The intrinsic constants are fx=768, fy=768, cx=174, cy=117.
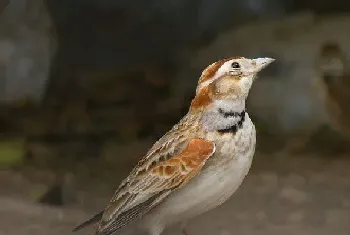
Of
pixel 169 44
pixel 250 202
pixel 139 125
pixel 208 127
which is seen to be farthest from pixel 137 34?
pixel 208 127

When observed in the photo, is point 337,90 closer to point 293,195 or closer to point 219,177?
point 293,195

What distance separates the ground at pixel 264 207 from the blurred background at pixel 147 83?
0.6 inches

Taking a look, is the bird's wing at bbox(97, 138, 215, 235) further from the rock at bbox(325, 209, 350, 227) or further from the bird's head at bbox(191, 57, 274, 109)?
the rock at bbox(325, 209, 350, 227)

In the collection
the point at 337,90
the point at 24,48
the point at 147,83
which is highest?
the point at 24,48

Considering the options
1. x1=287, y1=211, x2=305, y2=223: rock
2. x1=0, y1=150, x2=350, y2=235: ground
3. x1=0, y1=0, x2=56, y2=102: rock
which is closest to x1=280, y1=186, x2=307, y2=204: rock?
x1=0, y1=150, x2=350, y2=235: ground

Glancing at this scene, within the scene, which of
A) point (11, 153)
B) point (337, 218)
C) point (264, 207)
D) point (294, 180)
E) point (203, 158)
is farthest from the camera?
point (11, 153)

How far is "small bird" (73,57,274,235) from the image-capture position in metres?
2.33

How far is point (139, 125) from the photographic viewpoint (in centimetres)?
431

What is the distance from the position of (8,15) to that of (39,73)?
1.13ft

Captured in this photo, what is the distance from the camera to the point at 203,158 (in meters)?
2.31

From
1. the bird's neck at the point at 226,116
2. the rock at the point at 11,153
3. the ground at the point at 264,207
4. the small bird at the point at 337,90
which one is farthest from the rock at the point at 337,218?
the rock at the point at 11,153

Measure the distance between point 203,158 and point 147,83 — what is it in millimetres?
2192

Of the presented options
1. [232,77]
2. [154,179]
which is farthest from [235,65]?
[154,179]

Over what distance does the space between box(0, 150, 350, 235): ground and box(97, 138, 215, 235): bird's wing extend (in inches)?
20.1
